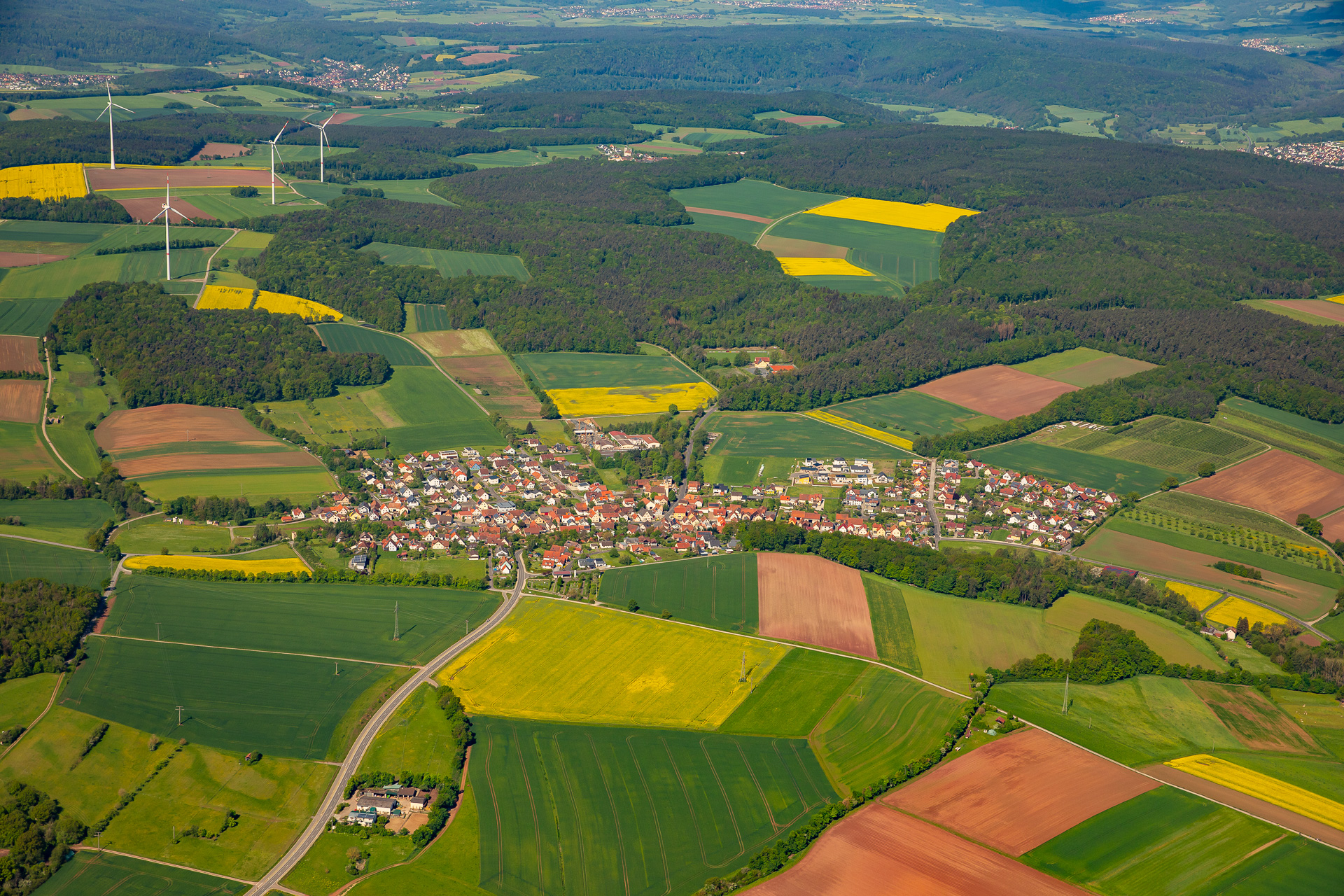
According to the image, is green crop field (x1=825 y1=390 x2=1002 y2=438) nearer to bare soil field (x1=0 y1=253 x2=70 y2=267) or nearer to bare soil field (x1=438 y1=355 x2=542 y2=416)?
bare soil field (x1=438 y1=355 x2=542 y2=416)

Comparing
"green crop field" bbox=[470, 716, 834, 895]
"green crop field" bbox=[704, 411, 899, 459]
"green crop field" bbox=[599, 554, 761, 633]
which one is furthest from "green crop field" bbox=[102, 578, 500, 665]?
"green crop field" bbox=[704, 411, 899, 459]

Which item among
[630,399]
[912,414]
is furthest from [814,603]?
[630,399]

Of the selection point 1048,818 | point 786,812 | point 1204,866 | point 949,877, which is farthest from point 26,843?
point 1204,866

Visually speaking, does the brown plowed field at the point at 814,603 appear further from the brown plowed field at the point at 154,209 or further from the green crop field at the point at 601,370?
the brown plowed field at the point at 154,209

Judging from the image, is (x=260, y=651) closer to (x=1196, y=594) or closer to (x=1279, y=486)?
(x=1196, y=594)

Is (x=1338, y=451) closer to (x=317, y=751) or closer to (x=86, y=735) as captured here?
(x=317, y=751)
